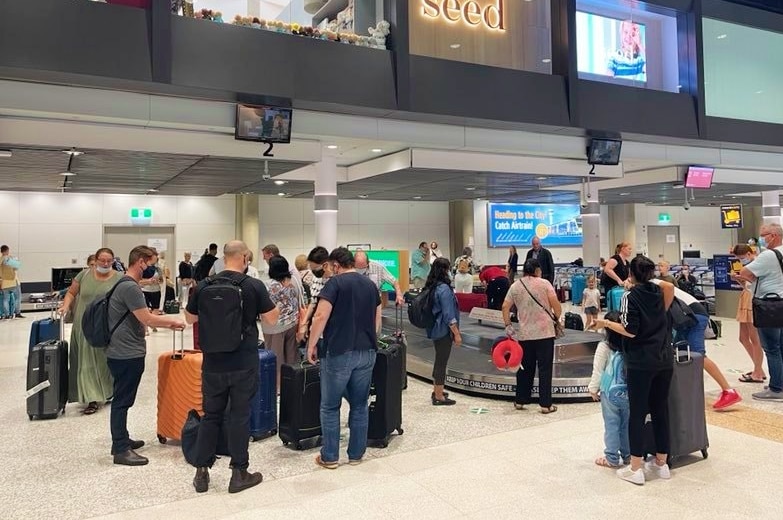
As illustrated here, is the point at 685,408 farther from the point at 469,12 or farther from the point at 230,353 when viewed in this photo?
the point at 469,12

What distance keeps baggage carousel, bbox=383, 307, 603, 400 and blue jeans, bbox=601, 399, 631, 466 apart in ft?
6.18

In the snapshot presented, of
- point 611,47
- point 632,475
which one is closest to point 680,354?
point 632,475

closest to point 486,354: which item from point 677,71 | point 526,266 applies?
point 526,266

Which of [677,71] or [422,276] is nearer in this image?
[677,71]

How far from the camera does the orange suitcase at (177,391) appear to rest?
438 centimetres

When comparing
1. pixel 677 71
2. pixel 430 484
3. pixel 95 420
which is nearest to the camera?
pixel 430 484

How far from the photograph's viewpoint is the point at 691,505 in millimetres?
3326

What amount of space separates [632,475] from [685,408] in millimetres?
652

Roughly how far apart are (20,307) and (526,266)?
581 inches

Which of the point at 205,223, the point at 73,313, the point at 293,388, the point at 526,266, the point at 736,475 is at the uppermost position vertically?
the point at 205,223

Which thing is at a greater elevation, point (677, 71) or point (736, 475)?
point (677, 71)

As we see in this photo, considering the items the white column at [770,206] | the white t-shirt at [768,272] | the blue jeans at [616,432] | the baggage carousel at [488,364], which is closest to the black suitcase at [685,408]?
the blue jeans at [616,432]

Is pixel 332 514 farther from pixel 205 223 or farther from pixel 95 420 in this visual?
pixel 205 223

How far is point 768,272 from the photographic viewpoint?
5449mm
